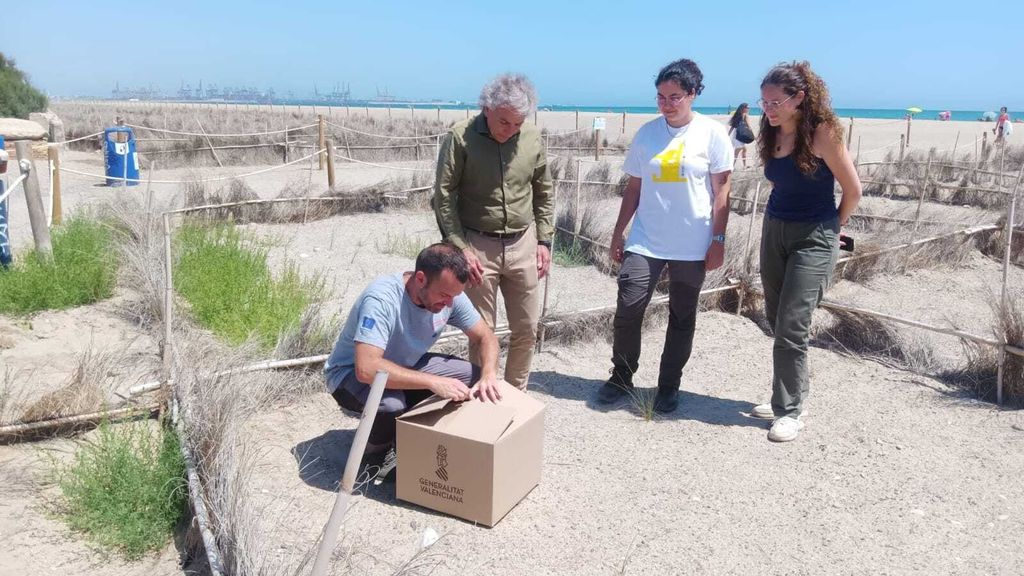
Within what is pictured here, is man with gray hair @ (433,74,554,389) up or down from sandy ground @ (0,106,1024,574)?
up

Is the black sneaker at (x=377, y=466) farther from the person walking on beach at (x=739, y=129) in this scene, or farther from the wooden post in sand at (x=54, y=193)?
the person walking on beach at (x=739, y=129)

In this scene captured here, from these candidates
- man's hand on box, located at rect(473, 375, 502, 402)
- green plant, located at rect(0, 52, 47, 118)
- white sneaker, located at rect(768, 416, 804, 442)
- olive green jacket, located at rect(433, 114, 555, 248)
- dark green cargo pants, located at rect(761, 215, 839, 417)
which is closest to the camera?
man's hand on box, located at rect(473, 375, 502, 402)

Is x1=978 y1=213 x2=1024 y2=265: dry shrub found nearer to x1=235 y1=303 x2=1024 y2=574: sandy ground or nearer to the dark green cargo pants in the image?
x1=235 y1=303 x2=1024 y2=574: sandy ground

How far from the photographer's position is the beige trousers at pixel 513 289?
10.8 ft

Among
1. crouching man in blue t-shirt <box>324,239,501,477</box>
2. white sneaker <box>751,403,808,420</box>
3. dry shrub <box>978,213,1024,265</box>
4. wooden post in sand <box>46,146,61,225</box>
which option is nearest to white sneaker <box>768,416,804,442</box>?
white sneaker <box>751,403,808,420</box>

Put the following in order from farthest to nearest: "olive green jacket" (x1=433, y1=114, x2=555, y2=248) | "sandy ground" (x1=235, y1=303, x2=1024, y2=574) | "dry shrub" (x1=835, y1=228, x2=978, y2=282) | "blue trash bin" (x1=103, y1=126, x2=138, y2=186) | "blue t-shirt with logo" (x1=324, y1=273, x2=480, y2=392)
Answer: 1. "blue trash bin" (x1=103, y1=126, x2=138, y2=186)
2. "dry shrub" (x1=835, y1=228, x2=978, y2=282)
3. "olive green jacket" (x1=433, y1=114, x2=555, y2=248)
4. "blue t-shirt with logo" (x1=324, y1=273, x2=480, y2=392)
5. "sandy ground" (x1=235, y1=303, x2=1024, y2=574)

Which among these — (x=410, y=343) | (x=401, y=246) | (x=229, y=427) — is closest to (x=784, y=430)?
(x=410, y=343)

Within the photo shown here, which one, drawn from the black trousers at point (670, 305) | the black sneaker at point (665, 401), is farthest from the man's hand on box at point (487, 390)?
the black sneaker at point (665, 401)

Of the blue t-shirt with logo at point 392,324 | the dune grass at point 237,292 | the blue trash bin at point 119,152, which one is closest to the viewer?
the blue t-shirt with logo at point 392,324

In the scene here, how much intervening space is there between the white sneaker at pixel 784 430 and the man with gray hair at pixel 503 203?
114 centimetres

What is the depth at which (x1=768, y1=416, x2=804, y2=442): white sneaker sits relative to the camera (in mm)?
3422

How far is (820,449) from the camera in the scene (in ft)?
11.0

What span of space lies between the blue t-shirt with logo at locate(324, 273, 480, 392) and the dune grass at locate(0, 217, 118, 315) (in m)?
2.47

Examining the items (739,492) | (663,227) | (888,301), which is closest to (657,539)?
(739,492)
